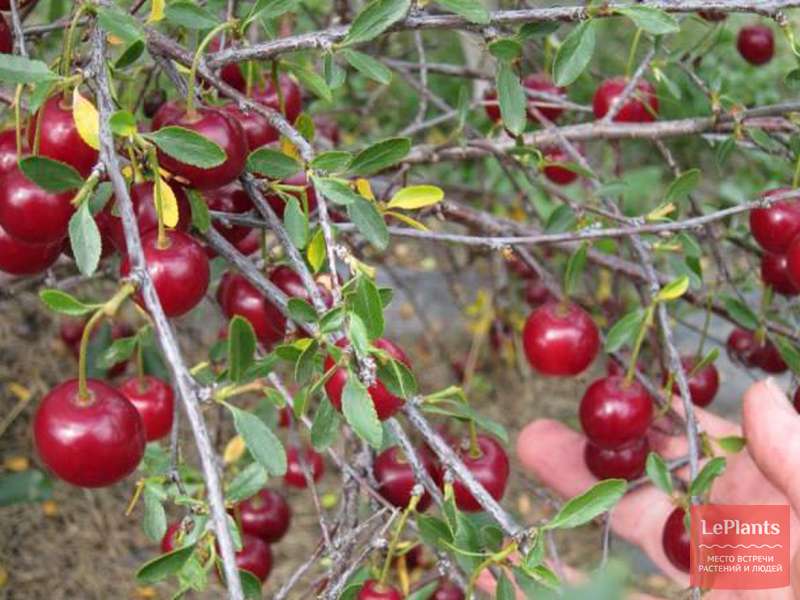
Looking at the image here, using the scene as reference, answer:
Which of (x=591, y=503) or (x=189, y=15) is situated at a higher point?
(x=189, y=15)

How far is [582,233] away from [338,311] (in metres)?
0.44

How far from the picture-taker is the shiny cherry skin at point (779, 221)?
128 centimetres

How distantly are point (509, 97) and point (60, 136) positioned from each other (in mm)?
475

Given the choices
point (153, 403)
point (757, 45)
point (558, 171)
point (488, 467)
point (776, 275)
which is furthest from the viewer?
point (757, 45)

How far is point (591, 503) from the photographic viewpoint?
2.98 ft

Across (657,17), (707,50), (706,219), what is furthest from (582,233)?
(707,50)

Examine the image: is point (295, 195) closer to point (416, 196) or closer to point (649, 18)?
point (416, 196)

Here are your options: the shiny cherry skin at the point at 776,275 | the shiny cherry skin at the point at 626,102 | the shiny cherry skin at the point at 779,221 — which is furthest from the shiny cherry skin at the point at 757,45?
the shiny cherry skin at the point at 779,221

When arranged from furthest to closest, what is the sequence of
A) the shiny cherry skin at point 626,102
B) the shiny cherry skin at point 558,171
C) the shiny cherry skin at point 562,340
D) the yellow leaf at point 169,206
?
the shiny cherry skin at point 558,171, the shiny cherry skin at point 626,102, the shiny cherry skin at point 562,340, the yellow leaf at point 169,206

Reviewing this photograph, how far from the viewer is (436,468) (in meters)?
1.16

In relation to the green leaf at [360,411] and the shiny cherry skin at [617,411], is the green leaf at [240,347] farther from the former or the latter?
the shiny cherry skin at [617,411]

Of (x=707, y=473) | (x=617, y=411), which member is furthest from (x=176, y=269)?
(x=617, y=411)

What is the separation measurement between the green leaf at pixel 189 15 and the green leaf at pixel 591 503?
0.59 meters

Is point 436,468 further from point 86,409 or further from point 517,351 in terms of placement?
point 517,351
